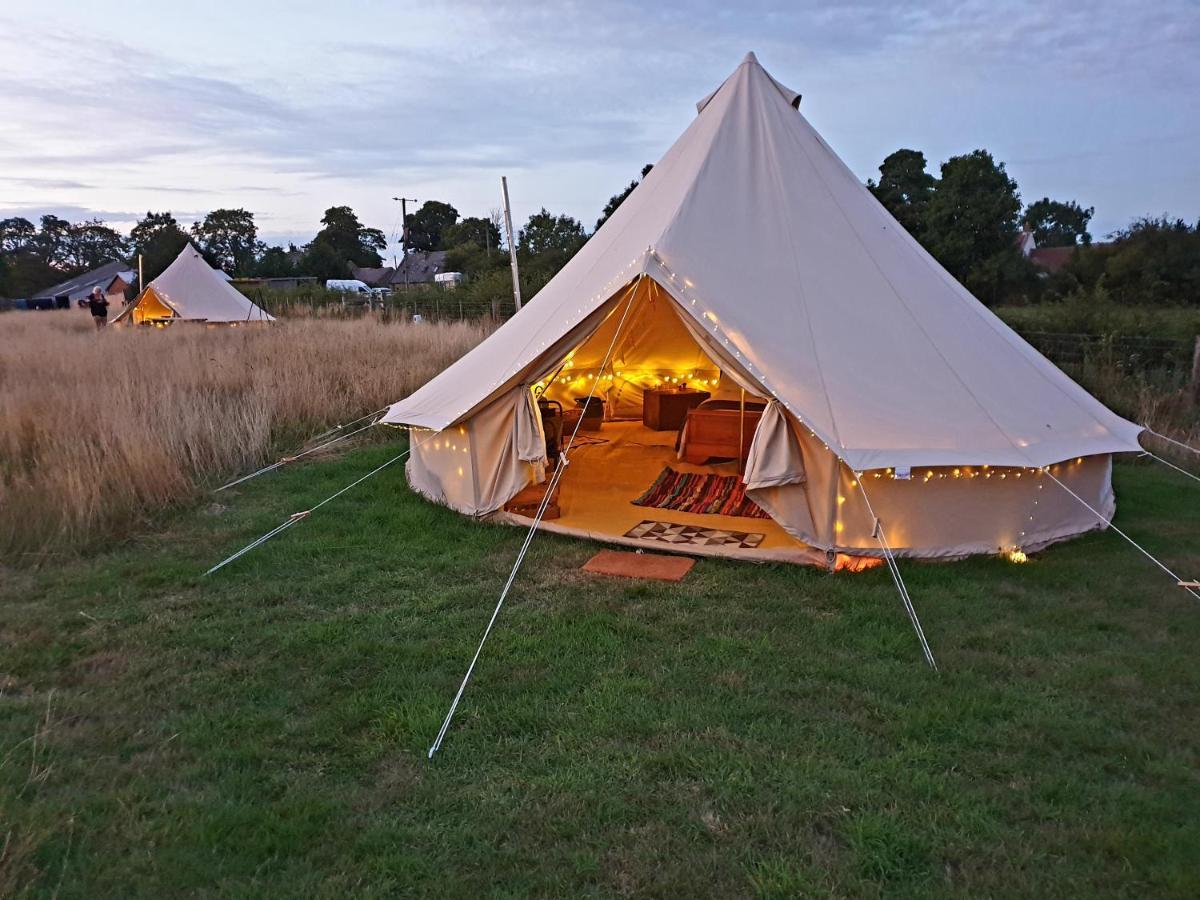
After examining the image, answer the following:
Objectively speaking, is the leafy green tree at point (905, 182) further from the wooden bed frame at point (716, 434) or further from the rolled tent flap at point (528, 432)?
the rolled tent flap at point (528, 432)

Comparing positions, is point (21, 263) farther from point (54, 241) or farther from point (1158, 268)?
point (1158, 268)

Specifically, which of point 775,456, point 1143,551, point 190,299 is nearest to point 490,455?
point 775,456

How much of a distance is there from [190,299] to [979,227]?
65.3 ft

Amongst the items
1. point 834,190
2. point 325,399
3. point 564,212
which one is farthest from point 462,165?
point 834,190

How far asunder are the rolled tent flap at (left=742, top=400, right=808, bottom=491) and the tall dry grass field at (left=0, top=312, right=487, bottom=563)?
3.49 meters

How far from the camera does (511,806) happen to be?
7.07ft

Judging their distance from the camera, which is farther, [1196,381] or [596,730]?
[1196,381]

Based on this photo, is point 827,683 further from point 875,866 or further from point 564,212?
point 564,212

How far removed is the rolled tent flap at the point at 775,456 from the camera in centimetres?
386

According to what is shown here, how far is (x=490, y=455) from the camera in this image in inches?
179

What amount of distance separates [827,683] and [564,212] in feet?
90.1

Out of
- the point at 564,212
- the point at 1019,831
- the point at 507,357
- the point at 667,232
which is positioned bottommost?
the point at 1019,831

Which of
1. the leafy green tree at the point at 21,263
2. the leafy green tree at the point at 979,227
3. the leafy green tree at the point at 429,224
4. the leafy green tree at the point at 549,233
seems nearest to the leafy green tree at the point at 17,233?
the leafy green tree at the point at 21,263

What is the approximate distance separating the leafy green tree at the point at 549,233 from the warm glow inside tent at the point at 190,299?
33.6ft
